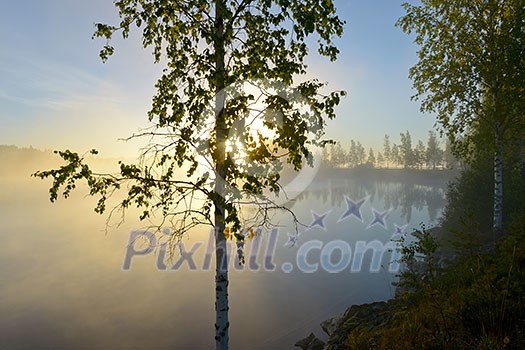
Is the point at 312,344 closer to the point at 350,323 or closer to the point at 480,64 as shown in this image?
the point at 350,323

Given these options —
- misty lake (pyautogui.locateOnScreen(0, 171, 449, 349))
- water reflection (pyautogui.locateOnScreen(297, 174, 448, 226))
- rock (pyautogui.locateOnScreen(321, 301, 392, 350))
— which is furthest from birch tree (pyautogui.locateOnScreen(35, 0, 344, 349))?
water reflection (pyautogui.locateOnScreen(297, 174, 448, 226))

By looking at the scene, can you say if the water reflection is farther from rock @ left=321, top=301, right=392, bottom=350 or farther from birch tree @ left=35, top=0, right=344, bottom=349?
birch tree @ left=35, top=0, right=344, bottom=349

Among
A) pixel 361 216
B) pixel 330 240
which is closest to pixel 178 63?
pixel 330 240

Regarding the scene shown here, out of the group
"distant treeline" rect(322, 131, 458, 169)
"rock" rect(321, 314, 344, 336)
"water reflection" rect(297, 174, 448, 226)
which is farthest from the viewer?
"distant treeline" rect(322, 131, 458, 169)

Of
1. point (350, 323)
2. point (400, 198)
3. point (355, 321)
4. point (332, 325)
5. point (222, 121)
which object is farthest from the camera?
point (400, 198)

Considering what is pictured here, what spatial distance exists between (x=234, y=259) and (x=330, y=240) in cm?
1060

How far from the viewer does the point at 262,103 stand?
19.5 feet

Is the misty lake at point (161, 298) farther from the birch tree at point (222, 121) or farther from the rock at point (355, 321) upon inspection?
the birch tree at point (222, 121)

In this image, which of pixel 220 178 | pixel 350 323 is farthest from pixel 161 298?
pixel 220 178

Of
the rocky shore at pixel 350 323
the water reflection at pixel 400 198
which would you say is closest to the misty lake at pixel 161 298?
the rocky shore at pixel 350 323

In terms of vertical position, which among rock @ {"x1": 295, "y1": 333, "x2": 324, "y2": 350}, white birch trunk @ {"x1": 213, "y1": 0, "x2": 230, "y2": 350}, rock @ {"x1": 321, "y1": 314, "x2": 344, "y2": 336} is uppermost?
white birch trunk @ {"x1": 213, "y1": 0, "x2": 230, "y2": 350}

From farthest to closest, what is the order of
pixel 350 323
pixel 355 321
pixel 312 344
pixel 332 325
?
pixel 332 325 < pixel 312 344 < pixel 355 321 < pixel 350 323

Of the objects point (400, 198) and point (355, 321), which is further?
point (400, 198)

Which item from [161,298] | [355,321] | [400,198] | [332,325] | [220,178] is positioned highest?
[220,178]
